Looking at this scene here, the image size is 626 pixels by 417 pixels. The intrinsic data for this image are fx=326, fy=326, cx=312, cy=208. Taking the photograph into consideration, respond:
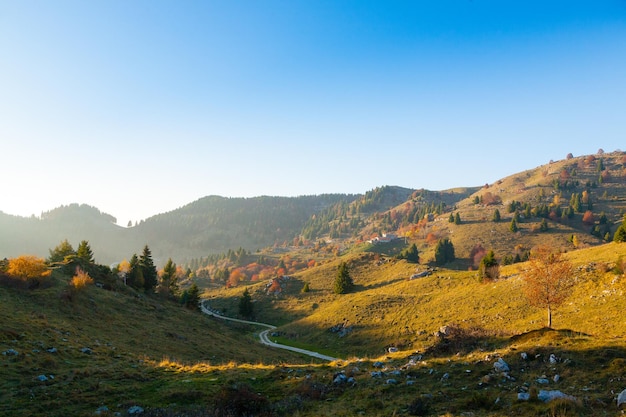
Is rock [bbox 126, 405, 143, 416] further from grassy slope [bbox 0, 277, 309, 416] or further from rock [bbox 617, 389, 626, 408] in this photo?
rock [bbox 617, 389, 626, 408]

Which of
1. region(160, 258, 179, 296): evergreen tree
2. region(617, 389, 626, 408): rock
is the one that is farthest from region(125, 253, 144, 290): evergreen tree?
region(617, 389, 626, 408): rock

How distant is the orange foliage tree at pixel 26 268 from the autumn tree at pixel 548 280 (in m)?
60.9

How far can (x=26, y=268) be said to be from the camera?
43.8 metres

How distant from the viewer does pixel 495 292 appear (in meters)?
61.4

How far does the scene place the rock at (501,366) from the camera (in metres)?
15.8

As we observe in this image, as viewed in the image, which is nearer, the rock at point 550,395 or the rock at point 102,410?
the rock at point 550,395

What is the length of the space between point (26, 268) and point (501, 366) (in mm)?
55232

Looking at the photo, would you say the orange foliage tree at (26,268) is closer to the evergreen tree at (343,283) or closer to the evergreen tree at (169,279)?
the evergreen tree at (169,279)

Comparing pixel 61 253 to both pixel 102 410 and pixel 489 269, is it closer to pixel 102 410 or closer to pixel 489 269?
pixel 102 410

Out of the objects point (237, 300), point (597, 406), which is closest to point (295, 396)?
point (597, 406)

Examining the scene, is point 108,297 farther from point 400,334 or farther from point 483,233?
point 483,233

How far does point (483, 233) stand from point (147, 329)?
174m

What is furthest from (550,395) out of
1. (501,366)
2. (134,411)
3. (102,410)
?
(102,410)

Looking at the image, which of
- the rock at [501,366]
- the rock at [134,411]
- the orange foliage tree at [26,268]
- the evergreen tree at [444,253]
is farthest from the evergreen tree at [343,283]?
the rock at [134,411]
